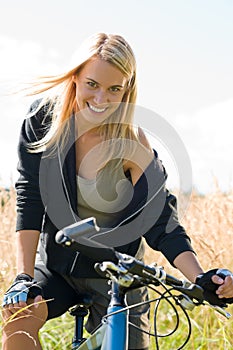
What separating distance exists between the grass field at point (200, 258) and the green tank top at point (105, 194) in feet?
1.74

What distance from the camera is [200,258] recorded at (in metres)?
4.11

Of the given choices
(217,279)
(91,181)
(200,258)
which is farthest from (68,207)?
(200,258)

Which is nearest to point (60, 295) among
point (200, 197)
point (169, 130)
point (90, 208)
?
point (90, 208)

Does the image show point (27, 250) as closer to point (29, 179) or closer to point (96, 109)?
point (29, 179)

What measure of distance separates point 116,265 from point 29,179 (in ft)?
2.94

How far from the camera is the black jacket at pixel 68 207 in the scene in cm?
247

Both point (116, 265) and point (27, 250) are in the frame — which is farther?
point (27, 250)

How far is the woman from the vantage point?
2404 mm

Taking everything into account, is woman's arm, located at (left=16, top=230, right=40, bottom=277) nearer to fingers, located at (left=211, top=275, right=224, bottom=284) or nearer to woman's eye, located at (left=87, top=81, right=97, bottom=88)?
woman's eye, located at (left=87, top=81, right=97, bottom=88)

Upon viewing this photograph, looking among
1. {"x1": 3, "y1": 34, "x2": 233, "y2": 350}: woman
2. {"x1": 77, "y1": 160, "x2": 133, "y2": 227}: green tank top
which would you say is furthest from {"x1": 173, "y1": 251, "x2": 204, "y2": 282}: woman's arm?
{"x1": 77, "y1": 160, "x2": 133, "y2": 227}: green tank top

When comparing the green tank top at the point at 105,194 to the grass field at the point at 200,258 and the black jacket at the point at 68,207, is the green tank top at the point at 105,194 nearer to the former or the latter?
the black jacket at the point at 68,207

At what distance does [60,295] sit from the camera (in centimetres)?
246

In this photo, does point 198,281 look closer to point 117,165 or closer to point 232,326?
point 117,165

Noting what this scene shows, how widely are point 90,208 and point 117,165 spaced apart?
0.18 m
